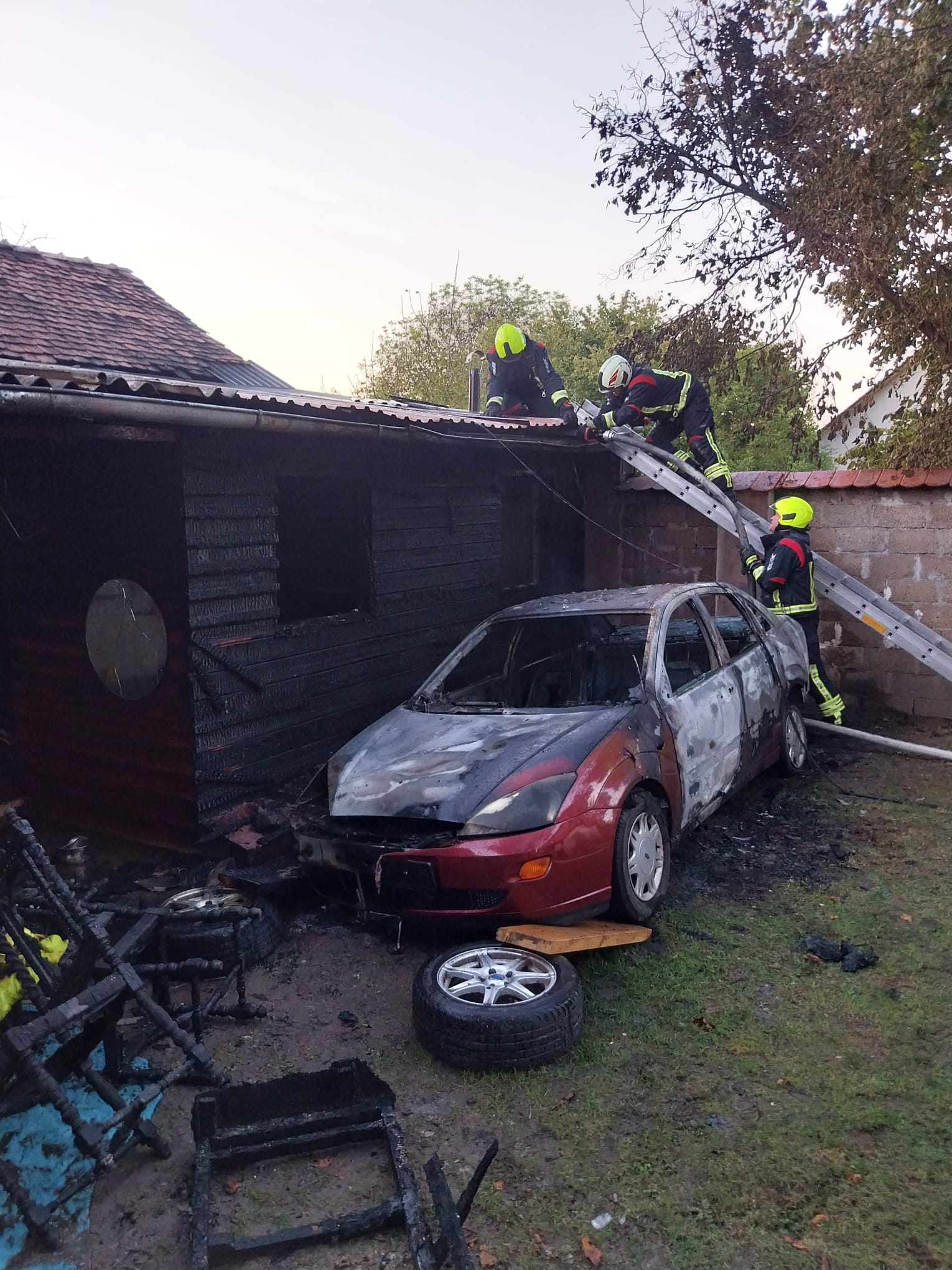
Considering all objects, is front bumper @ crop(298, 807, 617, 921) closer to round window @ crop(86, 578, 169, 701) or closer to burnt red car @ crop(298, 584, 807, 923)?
burnt red car @ crop(298, 584, 807, 923)

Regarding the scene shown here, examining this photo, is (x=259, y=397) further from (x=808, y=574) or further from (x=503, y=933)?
(x=808, y=574)

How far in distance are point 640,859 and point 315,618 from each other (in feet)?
11.0

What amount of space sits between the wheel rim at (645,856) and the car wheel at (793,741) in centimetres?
235

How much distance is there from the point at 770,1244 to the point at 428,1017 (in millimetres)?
1445

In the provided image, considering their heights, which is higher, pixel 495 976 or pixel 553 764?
pixel 553 764

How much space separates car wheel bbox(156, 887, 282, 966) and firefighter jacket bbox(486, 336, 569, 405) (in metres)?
6.37

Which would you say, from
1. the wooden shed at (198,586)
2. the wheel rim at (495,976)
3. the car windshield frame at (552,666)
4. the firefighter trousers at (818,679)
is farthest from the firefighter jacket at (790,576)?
the wheel rim at (495,976)

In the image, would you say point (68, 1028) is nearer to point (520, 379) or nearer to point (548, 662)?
point (548, 662)

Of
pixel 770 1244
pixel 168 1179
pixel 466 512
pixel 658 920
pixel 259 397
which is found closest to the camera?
pixel 770 1244

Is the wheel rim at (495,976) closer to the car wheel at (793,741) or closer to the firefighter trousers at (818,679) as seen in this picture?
the car wheel at (793,741)

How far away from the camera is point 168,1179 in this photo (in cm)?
301

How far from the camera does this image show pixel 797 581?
766 cm

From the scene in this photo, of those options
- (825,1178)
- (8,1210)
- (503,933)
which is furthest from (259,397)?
(825,1178)

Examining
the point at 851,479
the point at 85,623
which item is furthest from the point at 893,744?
the point at 85,623
